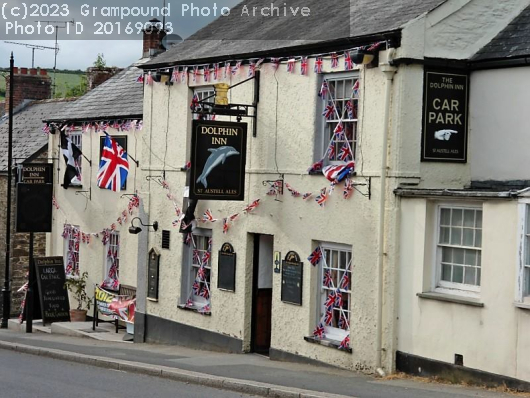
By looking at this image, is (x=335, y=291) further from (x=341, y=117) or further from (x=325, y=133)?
(x=341, y=117)

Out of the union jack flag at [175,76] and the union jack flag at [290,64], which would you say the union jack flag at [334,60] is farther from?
the union jack flag at [175,76]

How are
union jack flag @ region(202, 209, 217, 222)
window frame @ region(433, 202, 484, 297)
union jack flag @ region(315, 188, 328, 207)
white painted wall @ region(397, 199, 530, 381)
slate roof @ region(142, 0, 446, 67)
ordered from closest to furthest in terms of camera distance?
white painted wall @ region(397, 199, 530, 381) → window frame @ region(433, 202, 484, 297) → slate roof @ region(142, 0, 446, 67) → union jack flag @ region(315, 188, 328, 207) → union jack flag @ region(202, 209, 217, 222)

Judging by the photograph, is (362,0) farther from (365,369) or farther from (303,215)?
(365,369)

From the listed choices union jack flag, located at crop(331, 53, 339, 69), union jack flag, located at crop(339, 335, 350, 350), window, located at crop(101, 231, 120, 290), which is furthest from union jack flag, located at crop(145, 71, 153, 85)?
union jack flag, located at crop(339, 335, 350, 350)

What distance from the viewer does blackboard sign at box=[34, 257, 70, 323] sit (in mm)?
27359

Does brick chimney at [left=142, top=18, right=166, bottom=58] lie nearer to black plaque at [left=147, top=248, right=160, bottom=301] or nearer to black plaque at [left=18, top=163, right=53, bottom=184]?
black plaque at [left=18, top=163, right=53, bottom=184]

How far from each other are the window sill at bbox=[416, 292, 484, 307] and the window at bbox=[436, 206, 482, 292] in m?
0.20

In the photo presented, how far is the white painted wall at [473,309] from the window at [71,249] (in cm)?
1475

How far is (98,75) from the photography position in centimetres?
3241

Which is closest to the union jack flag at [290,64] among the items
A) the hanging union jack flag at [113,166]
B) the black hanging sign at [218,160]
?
the black hanging sign at [218,160]

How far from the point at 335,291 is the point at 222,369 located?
7.83 ft

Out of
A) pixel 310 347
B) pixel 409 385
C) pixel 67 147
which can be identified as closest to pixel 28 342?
pixel 67 147

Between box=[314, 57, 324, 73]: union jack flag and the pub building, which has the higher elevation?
box=[314, 57, 324, 73]: union jack flag

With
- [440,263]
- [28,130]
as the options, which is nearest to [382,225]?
[440,263]
